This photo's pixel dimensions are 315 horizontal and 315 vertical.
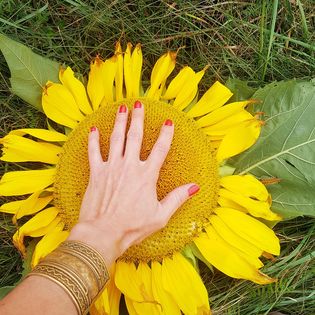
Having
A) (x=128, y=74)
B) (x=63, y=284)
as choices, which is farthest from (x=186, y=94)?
(x=63, y=284)

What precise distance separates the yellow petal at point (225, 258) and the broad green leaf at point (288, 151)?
0.17 m

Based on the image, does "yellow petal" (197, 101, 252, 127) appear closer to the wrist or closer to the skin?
the skin

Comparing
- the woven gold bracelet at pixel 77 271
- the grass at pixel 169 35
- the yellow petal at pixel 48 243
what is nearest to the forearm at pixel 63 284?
the woven gold bracelet at pixel 77 271

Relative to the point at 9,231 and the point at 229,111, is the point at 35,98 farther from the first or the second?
the point at 229,111

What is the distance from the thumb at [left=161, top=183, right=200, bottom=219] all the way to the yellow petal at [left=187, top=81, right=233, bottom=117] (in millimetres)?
224

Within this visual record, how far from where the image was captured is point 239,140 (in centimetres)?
138

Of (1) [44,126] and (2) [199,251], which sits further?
(1) [44,126]

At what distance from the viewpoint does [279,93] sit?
1.47 metres

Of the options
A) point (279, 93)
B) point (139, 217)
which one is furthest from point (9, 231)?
point (279, 93)

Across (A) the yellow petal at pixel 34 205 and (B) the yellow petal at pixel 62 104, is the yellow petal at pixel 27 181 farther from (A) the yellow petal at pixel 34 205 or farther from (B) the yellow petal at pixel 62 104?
(B) the yellow petal at pixel 62 104

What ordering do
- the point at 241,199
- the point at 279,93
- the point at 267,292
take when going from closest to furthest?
the point at 241,199 < the point at 279,93 < the point at 267,292

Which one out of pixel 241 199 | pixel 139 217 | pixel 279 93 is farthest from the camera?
pixel 279 93

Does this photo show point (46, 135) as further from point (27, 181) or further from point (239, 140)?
point (239, 140)

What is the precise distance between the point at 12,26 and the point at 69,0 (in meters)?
0.18
